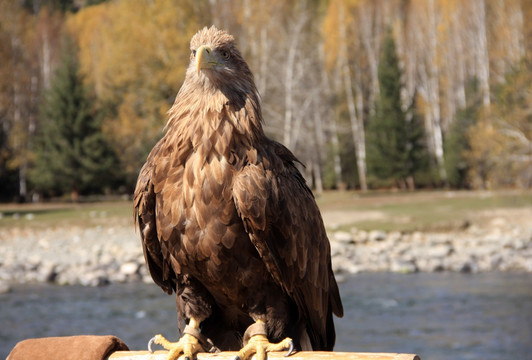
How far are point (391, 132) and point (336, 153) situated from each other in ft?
9.05

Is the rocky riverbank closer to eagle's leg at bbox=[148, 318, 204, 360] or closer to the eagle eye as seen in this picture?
eagle's leg at bbox=[148, 318, 204, 360]

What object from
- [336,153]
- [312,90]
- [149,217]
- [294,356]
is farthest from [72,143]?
[294,356]

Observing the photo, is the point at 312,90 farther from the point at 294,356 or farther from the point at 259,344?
the point at 294,356

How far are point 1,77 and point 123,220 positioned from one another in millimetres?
10735

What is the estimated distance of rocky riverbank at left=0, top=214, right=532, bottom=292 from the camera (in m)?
13.8

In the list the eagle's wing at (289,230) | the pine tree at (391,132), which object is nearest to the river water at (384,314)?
the eagle's wing at (289,230)

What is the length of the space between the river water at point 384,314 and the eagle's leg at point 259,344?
241 inches

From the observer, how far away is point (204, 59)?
284 centimetres

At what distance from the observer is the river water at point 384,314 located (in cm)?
922

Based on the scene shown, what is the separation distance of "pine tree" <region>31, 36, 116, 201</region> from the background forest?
5 cm

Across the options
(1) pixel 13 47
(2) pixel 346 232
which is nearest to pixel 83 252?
(2) pixel 346 232

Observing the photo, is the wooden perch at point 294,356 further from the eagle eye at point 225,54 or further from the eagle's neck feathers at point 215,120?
the eagle eye at point 225,54

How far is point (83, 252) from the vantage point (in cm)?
1542

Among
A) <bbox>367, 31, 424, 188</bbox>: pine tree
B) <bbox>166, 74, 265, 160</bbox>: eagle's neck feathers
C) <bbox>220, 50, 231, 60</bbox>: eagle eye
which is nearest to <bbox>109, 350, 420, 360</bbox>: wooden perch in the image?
<bbox>166, 74, 265, 160</bbox>: eagle's neck feathers
